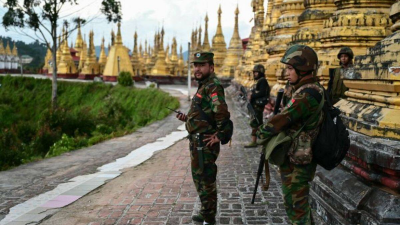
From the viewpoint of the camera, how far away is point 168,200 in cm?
526

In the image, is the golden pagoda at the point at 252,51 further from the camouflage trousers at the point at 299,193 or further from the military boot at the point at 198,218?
the camouflage trousers at the point at 299,193

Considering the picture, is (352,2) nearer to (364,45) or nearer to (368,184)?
(364,45)

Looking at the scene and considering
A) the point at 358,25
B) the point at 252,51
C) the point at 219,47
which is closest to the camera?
the point at 358,25

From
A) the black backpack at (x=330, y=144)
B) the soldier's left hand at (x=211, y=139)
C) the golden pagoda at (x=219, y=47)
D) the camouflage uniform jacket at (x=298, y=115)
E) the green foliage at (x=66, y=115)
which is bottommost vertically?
the green foliage at (x=66, y=115)

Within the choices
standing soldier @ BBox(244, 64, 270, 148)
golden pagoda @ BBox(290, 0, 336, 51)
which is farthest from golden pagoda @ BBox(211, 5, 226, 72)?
standing soldier @ BBox(244, 64, 270, 148)

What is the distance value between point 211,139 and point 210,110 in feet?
0.98

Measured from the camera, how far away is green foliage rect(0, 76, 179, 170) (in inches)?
483

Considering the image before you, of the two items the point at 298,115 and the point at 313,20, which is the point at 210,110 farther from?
the point at 313,20

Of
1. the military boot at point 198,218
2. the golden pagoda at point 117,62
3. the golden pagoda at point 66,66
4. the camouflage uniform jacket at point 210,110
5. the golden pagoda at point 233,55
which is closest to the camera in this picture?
the camouflage uniform jacket at point 210,110

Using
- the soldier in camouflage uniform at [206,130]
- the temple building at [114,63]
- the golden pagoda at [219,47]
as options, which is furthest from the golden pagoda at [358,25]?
the temple building at [114,63]

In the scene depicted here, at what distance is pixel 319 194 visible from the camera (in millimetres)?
4488

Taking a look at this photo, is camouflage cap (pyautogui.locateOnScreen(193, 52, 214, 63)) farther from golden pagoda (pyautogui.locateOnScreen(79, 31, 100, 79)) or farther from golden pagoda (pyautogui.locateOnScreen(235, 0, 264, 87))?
golden pagoda (pyautogui.locateOnScreen(79, 31, 100, 79))

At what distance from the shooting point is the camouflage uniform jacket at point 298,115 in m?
3.35

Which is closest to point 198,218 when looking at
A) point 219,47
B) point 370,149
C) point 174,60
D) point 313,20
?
point 370,149
